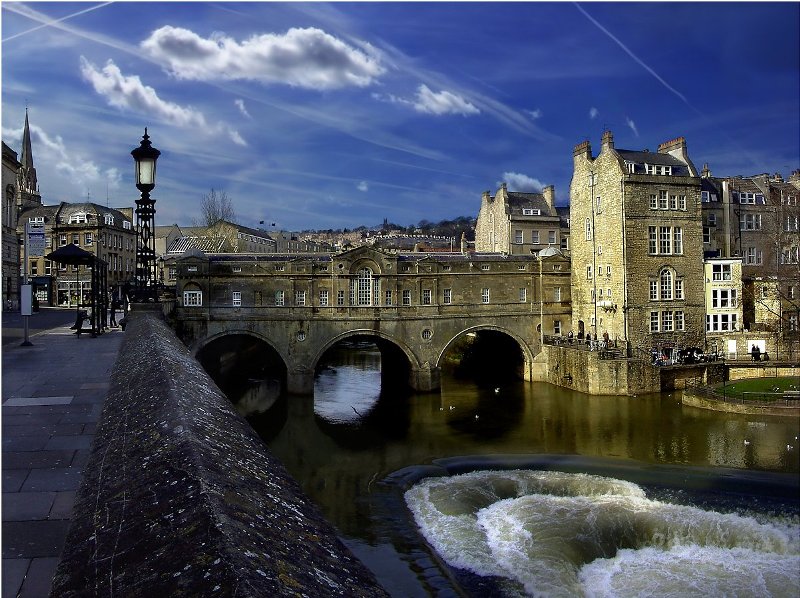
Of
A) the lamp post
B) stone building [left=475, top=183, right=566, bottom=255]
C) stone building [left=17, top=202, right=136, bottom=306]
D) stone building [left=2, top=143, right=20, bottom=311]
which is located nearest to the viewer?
the lamp post

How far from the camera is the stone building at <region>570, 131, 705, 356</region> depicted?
40750mm

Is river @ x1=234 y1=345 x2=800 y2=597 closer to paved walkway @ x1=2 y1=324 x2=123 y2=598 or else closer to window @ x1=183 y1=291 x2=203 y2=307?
window @ x1=183 y1=291 x2=203 y2=307

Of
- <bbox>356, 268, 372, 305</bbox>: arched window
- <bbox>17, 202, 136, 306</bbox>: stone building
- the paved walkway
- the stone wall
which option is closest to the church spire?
<bbox>17, 202, 136, 306</bbox>: stone building

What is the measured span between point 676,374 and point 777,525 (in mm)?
21003

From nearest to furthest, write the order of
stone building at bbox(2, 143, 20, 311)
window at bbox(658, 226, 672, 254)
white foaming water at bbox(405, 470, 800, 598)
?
white foaming water at bbox(405, 470, 800, 598) < stone building at bbox(2, 143, 20, 311) < window at bbox(658, 226, 672, 254)

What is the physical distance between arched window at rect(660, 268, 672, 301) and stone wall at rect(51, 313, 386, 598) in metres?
42.2

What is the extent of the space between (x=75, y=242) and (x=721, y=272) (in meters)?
52.8

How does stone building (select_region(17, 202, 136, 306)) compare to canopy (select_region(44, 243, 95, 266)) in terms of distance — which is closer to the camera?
Result: canopy (select_region(44, 243, 95, 266))

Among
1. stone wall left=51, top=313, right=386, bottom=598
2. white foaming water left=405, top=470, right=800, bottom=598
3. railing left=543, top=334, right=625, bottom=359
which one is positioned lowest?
white foaming water left=405, top=470, right=800, bottom=598

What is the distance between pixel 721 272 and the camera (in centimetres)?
4291

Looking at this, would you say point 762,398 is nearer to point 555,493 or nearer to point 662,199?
point 555,493

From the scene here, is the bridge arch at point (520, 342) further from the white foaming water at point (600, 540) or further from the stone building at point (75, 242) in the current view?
the stone building at point (75, 242)

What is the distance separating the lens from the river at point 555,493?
1572 cm

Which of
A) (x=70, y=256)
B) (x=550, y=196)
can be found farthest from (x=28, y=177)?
(x=70, y=256)
